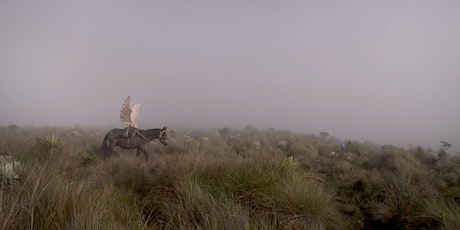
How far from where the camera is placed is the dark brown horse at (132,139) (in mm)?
11039

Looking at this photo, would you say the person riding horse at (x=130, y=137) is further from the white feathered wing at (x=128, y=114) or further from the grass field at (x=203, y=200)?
the grass field at (x=203, y=200)

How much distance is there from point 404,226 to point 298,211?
5.82 feet

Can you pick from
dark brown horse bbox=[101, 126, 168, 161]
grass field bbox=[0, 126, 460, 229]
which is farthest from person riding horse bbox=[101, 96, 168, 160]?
grass field bbox=[0, 126, 460, 229]

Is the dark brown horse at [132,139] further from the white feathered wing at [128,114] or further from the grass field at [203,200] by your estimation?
the grass field at [203,200]

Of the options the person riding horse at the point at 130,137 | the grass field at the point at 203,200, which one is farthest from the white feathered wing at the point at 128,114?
the grass field at the point at 203,200

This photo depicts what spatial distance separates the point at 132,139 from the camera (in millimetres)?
11109

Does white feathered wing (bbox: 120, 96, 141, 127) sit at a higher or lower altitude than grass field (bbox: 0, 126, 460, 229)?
higher

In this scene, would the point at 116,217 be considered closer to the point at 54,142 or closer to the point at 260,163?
the point at 260,163

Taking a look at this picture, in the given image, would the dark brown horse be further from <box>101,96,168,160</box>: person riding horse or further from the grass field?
the grass field

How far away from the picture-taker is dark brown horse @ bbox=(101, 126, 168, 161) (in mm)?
11039

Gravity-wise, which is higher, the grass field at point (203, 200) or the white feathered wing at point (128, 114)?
the white feathered wing at point (128, 114)

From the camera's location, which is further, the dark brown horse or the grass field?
the dark brown horse

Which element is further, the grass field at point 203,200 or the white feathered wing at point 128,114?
the white feathered wing at point 128,114

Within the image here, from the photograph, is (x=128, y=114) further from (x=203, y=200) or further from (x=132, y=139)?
(x=203, y=200)
